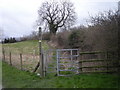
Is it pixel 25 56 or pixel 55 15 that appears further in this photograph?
pixel 55 15

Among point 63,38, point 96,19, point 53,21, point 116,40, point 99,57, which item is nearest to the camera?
point 116,40

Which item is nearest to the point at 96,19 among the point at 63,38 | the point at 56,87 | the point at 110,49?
the point at 110,49

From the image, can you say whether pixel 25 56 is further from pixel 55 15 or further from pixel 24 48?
pixel 55 15

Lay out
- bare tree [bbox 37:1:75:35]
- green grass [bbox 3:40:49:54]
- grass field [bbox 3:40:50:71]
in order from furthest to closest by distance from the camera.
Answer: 1. bare tree [bbox 37:1:75:35]
2. green grass [bbox 3:40:49:54]
3. grass field [bbox 3:40:50:71]

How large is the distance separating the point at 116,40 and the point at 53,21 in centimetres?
3941

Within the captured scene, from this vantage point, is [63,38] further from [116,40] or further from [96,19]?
[116,40]

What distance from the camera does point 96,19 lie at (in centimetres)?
1436

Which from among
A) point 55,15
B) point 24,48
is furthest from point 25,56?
point 55,15

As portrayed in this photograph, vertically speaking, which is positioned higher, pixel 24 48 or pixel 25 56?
pixel 24 48

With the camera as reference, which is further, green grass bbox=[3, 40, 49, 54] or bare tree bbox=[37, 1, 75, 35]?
bare tree bbox=[37, 1, 75, 35]

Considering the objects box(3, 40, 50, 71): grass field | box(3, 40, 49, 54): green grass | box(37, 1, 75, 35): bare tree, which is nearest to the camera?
box(3, 40, 50, 71): grass field

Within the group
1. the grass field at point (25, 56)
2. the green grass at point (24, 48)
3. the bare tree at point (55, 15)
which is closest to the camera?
the grass field at point (25, 56)

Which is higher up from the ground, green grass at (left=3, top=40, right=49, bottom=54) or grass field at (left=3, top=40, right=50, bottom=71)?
green grass at (left=3, top=40, right=49, bottom=54)

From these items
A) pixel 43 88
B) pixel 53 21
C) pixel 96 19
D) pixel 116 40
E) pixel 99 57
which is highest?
pixel 53 21
